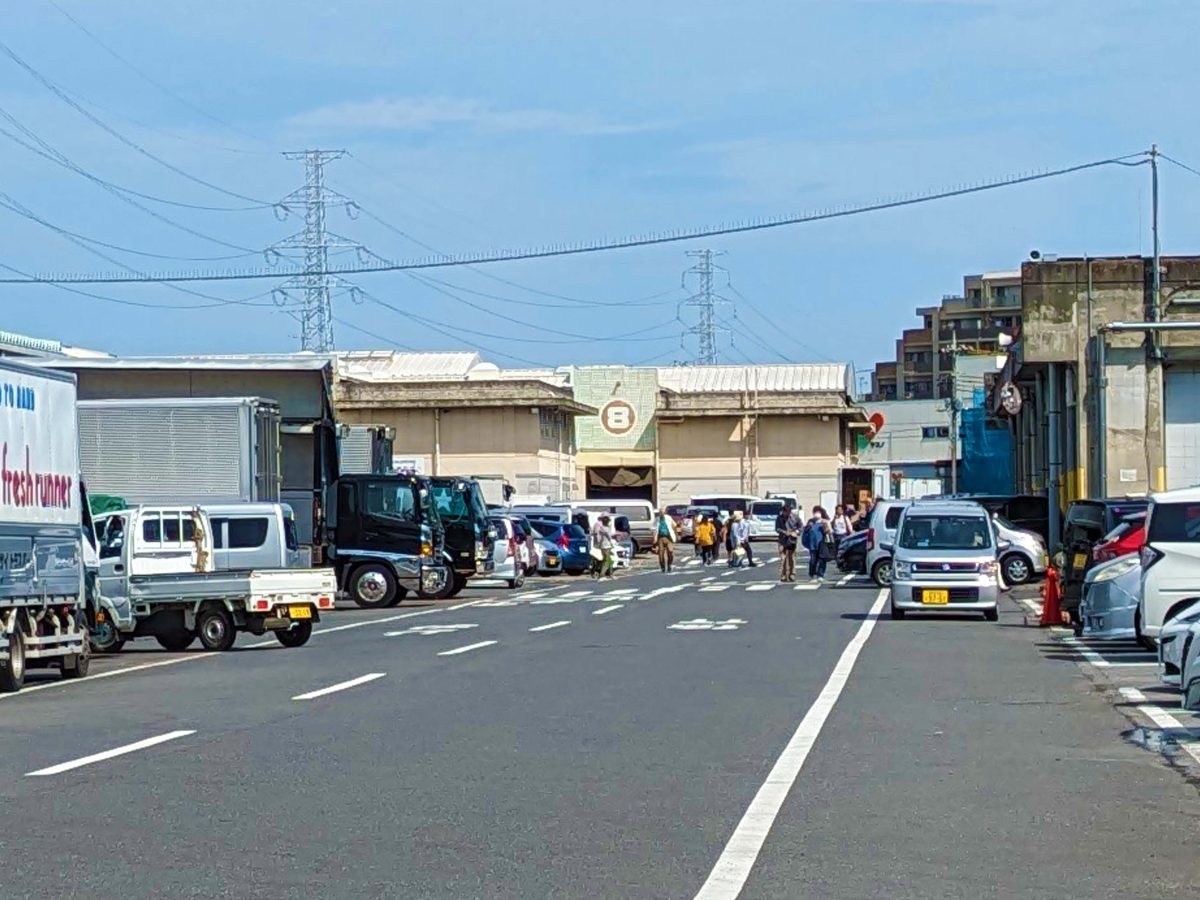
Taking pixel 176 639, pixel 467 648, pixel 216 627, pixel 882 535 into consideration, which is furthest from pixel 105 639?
pixel 882 535

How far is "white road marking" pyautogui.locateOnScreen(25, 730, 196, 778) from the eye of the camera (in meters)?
12.6

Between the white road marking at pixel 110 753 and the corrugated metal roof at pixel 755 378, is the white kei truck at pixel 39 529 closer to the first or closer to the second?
the white road marking at pixel 110 753

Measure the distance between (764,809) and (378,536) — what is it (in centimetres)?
2886

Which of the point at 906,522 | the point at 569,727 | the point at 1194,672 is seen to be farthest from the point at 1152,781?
the point at 906,522

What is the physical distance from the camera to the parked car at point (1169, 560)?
67.2 feet

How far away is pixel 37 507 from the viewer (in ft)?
67.3

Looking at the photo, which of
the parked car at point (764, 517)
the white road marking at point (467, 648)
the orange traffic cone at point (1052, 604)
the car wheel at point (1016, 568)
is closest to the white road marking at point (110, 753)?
the white road marking at point (467, 648)

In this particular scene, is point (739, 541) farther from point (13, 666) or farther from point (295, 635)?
point (13, 666)

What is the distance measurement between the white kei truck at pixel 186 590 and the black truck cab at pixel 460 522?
13989 millimetres

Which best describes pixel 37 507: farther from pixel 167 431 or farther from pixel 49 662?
pixel 167 431

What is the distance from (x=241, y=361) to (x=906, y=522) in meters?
17.5

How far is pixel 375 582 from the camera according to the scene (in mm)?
39062

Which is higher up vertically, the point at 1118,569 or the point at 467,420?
the point at 467,420

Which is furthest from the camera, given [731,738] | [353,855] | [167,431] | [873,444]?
[873,444]
